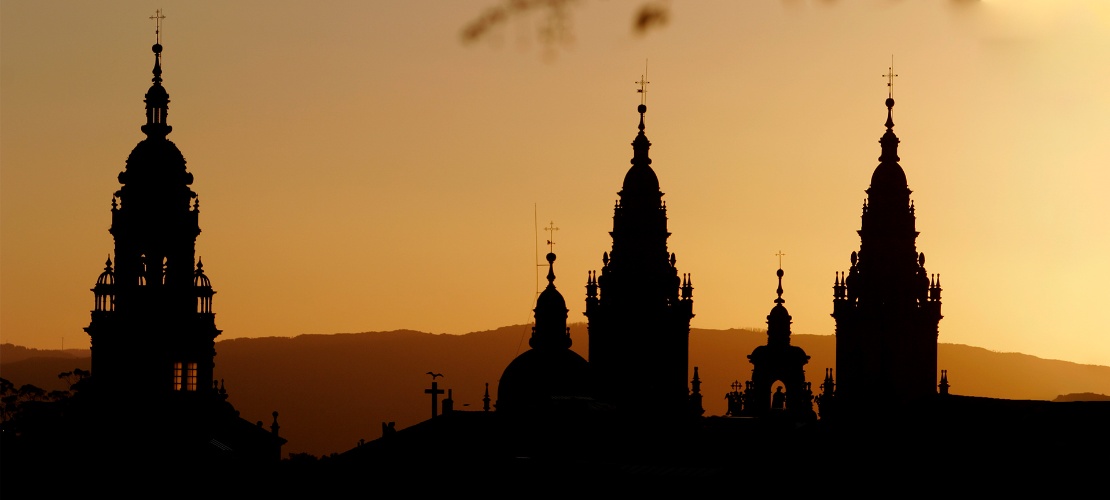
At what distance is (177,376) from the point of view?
163 metres

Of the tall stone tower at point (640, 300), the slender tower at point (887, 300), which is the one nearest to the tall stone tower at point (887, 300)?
the slender tower at point (887, 300)

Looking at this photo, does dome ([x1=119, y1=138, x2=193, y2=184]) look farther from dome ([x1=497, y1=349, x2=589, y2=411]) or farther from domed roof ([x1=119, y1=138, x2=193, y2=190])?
dome ([x1=497, y1=349, x2=589, y2=411])

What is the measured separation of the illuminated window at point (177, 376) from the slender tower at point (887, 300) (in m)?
47.8

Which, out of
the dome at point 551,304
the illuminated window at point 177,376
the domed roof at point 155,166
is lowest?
the illuminated window at point 177,376

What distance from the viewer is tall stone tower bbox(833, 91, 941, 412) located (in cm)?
19150

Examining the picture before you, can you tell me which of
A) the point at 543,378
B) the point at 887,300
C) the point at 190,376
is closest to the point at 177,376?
the point at 190,376

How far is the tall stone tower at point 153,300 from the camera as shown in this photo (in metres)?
162

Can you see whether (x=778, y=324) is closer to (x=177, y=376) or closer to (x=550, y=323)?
(x=550, y=323)

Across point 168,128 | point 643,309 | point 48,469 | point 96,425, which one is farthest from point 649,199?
point 48,469

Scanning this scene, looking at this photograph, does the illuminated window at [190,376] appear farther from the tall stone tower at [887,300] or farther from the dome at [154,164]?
the tall stone tower at [887,300]

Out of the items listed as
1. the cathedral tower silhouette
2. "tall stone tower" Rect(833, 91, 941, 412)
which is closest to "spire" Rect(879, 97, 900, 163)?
"tall stone tower" Rect(833, 91, 941, 412)

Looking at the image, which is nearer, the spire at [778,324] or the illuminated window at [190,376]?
the illuminated window at [190,376]

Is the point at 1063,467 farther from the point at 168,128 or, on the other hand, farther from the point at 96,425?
the point at 168,128

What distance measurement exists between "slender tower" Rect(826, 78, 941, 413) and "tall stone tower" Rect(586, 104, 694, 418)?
11.0 metres
